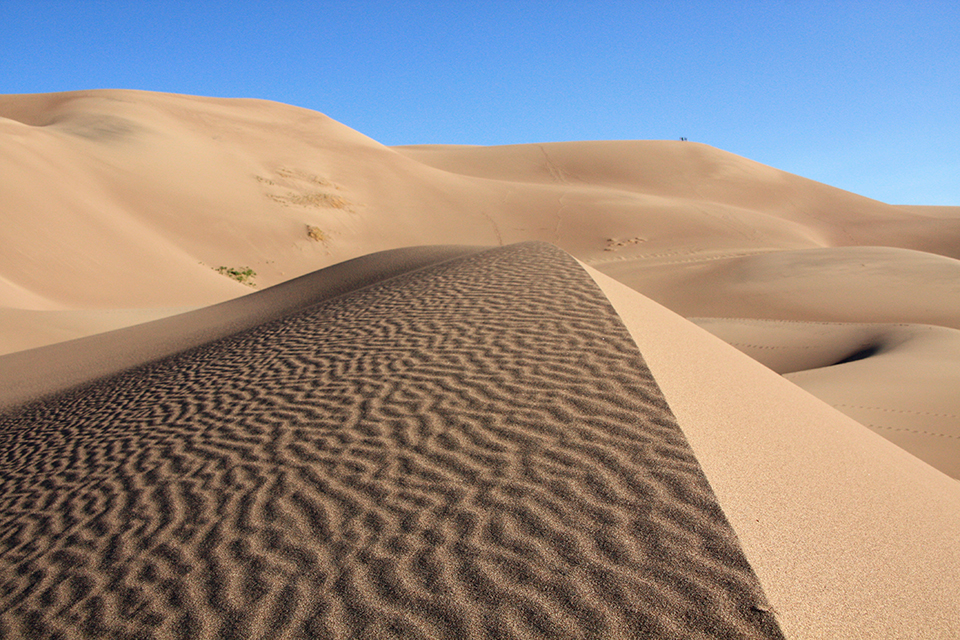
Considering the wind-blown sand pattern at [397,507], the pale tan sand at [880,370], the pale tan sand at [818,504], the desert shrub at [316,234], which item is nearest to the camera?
the wind-blown sand pattern at [397,507]

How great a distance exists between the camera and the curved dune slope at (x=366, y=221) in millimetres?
16266

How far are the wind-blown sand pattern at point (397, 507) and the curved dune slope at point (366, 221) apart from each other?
18.1ft

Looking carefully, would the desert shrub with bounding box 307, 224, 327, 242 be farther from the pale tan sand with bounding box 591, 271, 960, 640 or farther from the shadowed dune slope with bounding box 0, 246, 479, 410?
the pale tan sand with bounding box 591, 271, 960, 640

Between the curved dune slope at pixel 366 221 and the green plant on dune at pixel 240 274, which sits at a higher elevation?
the curved dune slope at pixel 366 221

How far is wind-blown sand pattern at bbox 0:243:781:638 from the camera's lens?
2379 mm

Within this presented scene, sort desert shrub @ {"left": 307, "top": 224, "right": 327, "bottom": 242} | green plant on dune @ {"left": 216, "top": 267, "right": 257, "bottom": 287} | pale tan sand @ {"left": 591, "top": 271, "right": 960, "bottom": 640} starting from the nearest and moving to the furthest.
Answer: pale tan sand @ {"left": 591, "top": 271, "right": 960, "bottom": 640}
green plant on dune @ {"left": 216, "top": 267, "right": 257, "bottom": 287}
desert shrub @ {"left": 307, "top": 224, "right": 327, "bottom": 242}

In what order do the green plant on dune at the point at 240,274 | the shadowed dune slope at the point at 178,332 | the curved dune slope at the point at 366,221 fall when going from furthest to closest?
the green plant on dune at the point at 240,274, the curved dune slope at the point at 366,221, the shadowed dune slope at the point at 178,332

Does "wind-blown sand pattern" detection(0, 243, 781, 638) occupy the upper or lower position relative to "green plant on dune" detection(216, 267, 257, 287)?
upper

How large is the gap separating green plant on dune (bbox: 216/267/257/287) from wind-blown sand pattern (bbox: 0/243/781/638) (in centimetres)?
1937

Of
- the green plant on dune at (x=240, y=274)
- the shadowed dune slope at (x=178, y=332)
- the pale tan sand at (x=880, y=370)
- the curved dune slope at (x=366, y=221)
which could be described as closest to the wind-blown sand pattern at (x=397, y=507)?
the shadowed dune slope at (x=178, y=332)

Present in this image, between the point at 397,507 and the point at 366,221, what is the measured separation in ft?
99.7

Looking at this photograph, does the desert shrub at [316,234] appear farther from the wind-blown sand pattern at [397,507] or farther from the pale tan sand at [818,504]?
the pale tan sand at [818,504]

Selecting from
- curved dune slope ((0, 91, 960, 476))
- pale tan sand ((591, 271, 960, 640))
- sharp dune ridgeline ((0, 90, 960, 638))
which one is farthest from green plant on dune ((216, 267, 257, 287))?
pale tan sand ((591, 271, 960, 640))

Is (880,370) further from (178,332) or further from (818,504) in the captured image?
(178,332)
